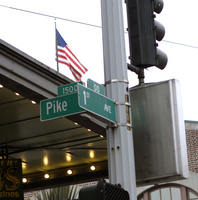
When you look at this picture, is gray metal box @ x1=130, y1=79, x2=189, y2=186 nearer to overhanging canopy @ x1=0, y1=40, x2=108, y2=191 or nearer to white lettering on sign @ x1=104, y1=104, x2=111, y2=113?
white lettering on sign @ x1=104, y1=104, x2=111, y2=113

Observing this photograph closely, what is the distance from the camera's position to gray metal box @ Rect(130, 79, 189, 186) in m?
5.63

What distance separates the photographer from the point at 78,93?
211 inches

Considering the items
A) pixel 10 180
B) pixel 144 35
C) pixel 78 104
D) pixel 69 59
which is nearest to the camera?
pixel 78 104

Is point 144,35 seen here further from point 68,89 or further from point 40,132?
point 40,132

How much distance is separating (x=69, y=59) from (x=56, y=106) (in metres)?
9.08

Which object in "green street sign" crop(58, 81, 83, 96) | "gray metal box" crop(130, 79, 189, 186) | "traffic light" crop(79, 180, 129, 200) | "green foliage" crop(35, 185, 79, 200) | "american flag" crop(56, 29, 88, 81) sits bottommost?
"traffic light" crop(79, 180, 129, 200)

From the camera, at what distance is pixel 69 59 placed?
1455 centimetres

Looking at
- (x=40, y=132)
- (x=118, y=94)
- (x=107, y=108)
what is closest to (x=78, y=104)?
(x=107, y=108)

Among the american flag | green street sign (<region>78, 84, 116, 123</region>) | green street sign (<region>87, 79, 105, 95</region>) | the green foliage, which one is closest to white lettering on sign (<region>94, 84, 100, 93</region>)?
green street sign (<region>87, 79, 105, 95</region>)

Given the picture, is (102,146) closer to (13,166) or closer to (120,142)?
(13,166)

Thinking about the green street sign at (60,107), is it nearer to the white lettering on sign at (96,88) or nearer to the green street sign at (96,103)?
the green street sign at (96,103)

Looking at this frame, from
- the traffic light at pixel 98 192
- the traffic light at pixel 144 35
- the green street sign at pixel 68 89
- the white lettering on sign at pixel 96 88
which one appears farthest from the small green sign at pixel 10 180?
the traffic light at pixel 98 192

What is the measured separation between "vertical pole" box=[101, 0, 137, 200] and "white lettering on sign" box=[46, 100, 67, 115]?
0.67 metres

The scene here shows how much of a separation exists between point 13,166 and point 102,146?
2.80 m
